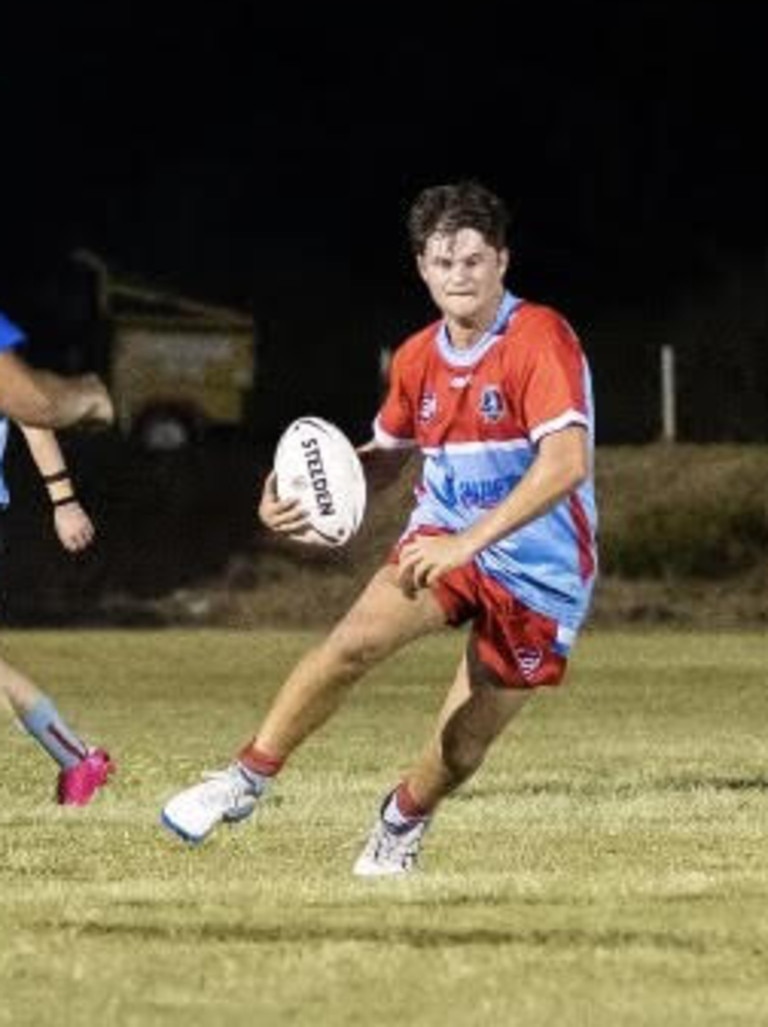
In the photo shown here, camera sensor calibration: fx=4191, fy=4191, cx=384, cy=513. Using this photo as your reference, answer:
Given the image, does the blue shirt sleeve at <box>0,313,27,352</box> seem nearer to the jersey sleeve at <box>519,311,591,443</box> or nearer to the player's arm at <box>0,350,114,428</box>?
the player's arm at <box>0,350,114,428</box>

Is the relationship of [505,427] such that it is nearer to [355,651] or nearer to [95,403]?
[355,651]

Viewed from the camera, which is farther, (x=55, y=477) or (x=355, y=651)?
(x=55, y=477)

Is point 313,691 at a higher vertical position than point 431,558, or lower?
lower

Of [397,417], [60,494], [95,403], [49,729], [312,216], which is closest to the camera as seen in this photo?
[95,403]

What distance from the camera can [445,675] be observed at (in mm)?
25266

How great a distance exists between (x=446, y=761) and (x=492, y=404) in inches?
42.4

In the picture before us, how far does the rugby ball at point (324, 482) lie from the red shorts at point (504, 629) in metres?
0.19

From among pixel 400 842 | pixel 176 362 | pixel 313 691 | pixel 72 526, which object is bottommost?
pixel 176 362

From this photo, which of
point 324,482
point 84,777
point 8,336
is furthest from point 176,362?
point 324,482

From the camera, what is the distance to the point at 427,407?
11.8 m

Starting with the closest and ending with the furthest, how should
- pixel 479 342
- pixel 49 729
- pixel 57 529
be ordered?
pixel 479 342, pixel 57 529, pixel 49 729

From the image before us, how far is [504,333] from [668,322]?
3934cm

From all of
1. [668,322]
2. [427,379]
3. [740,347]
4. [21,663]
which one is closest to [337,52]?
[668,322]

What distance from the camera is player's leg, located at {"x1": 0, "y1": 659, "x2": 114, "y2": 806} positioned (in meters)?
14.4
